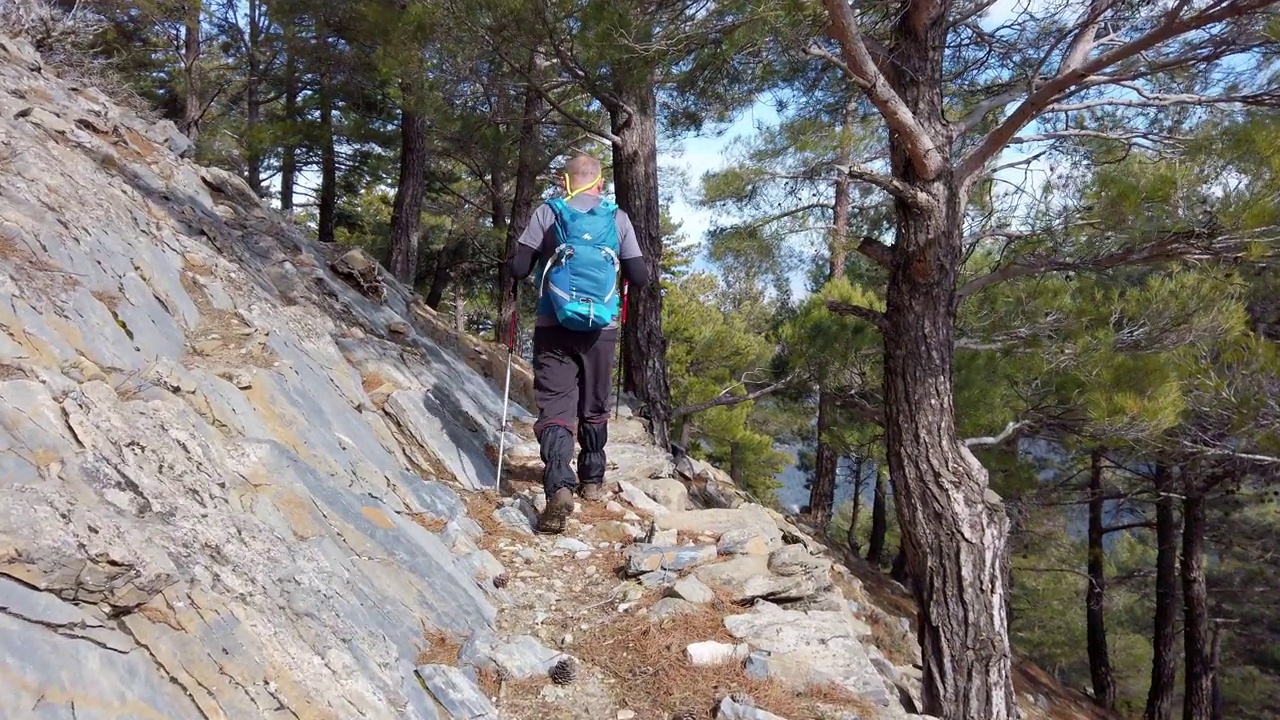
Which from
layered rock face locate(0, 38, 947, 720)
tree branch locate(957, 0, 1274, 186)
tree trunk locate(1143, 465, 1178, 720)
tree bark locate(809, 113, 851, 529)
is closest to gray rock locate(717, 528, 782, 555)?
layered rock face locate(0, 38, 947, 720)

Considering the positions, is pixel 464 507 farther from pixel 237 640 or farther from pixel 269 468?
pixel 237 640

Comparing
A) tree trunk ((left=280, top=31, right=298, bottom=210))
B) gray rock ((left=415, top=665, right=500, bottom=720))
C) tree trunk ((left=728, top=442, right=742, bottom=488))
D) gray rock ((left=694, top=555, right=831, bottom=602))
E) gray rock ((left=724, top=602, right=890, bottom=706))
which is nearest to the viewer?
gray rock ((left=415, top=665, right=500, bottom=720))

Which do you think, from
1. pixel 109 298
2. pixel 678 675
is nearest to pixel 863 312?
pixel 678 675

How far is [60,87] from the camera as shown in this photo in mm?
7086

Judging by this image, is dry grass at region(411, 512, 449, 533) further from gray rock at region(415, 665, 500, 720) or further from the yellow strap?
the yellow strap

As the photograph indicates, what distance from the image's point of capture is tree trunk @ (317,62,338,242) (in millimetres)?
12180

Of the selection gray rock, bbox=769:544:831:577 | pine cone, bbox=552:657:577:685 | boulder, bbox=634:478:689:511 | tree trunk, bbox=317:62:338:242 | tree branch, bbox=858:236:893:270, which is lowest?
pine cone, bbox=552:657:577:685

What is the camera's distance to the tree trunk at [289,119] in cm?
1127

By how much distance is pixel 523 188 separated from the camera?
404 inches

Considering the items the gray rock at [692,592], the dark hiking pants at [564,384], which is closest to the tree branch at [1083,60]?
the dark hiking pants at [564,384]

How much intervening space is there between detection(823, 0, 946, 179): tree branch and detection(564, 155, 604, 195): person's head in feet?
4.79

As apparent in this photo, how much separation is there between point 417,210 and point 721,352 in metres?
6.64

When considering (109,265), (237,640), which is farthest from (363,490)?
(109,265)

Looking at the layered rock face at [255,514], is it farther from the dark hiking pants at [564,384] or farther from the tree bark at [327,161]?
the tree bark at [327,161]
